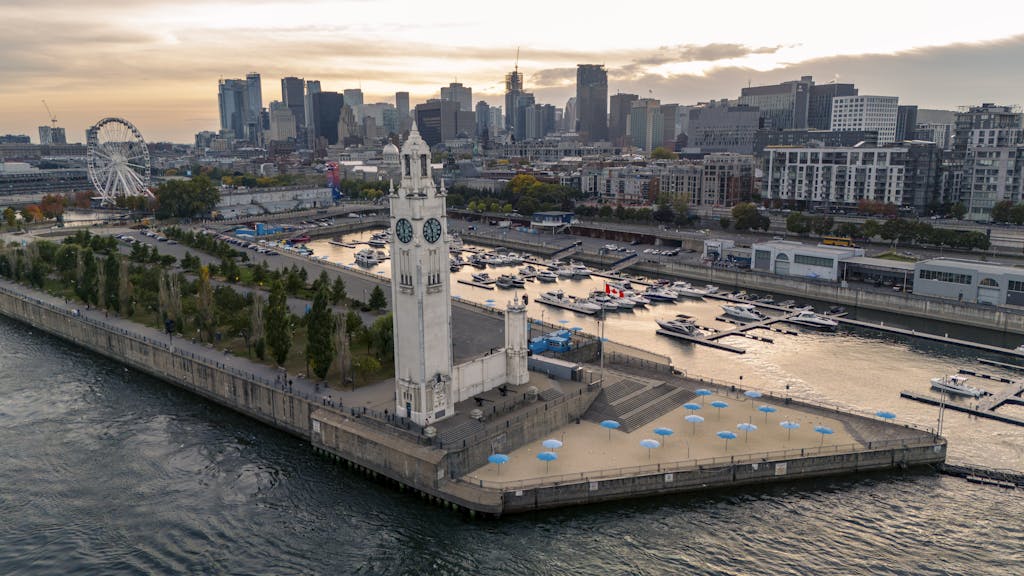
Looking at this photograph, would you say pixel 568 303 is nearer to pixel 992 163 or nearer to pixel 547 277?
pixel 547 277

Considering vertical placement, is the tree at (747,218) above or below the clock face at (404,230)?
below

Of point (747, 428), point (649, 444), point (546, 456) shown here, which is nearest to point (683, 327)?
point (747, 428)

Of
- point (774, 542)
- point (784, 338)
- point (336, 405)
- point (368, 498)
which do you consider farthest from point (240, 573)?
point (784, 338)

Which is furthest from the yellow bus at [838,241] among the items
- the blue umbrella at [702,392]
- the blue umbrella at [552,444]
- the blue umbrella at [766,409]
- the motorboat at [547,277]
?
the blue umbrella at [552,444]

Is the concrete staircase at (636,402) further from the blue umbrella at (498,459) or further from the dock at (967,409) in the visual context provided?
the dock at (967,409)

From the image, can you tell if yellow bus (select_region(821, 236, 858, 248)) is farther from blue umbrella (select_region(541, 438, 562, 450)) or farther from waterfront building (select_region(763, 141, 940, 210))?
blue umbrella (select_region(541, 438, 562, 450))
